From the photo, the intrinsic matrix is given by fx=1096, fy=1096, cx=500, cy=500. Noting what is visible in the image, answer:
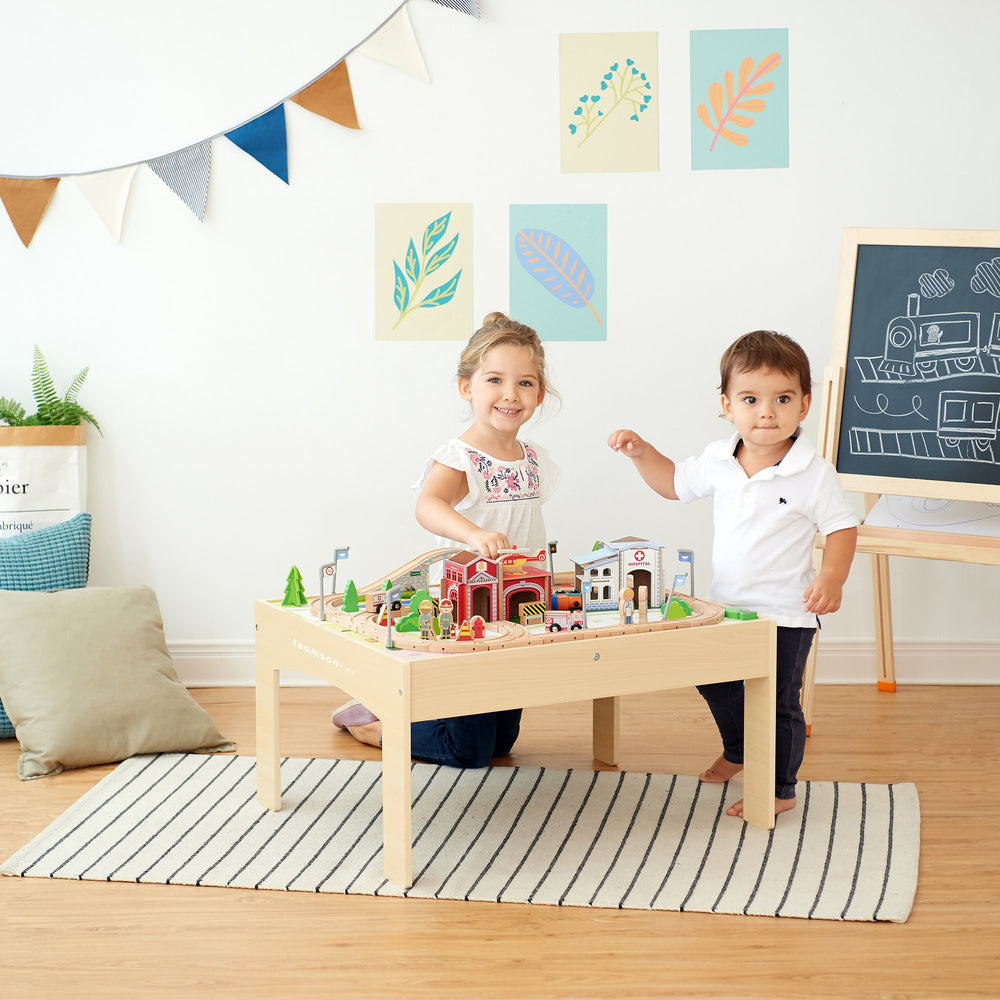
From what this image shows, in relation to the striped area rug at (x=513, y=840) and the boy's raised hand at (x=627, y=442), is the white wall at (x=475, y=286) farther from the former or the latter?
Result: the striped area rug at (x=513, y=840)

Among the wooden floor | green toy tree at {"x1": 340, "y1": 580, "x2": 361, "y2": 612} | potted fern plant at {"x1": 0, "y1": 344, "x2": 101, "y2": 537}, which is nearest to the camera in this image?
the wooden floor

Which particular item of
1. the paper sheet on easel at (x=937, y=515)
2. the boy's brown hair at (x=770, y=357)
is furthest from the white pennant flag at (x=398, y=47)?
the paper sheet on easel at (x=937, y=515)

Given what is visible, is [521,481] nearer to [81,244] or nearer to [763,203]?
[763,203]

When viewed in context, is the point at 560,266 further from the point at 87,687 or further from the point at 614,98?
the point at 87,687

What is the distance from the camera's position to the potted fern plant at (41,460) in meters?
2.82

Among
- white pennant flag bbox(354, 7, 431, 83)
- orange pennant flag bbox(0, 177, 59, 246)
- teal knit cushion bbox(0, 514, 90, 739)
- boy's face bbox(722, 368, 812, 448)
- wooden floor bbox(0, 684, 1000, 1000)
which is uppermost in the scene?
white pennant flag bbox(354, 7, 431, 83)

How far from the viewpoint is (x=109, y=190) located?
A: 296 cm

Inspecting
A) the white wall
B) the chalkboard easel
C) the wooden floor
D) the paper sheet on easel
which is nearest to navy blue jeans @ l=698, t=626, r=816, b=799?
the wooden floor

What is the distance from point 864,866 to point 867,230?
157 cm

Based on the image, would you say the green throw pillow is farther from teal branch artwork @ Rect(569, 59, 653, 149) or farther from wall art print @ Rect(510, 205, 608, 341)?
teal branch artwork @ Rect(569, 59, 653, 149)

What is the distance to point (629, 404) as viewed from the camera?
3.02 m

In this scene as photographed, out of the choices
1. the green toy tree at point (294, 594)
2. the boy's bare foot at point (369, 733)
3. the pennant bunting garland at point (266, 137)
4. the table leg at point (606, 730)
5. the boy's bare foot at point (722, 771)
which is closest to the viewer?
the green toy tree at point (294, 594)

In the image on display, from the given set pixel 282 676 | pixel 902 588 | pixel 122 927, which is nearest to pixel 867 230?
pixel 902 588

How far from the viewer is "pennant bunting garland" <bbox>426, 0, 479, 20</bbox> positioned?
9.51ft
